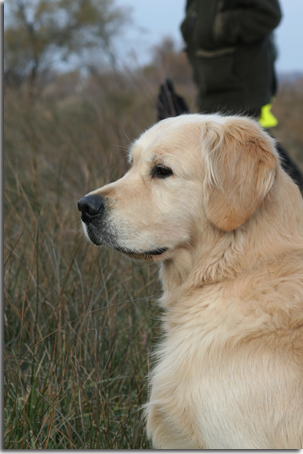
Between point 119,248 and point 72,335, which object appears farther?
point 72,335

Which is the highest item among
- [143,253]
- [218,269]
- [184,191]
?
[184,191]

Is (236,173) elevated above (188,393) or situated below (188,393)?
above

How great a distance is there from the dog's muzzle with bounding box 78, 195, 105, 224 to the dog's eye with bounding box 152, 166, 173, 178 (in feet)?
0.92

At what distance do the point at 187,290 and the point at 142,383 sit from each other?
1.98 feet

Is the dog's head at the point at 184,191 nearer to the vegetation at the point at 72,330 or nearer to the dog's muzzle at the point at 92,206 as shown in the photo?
the dog's muzzle at the point at 92,206

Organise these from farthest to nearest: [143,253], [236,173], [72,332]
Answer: [72,332] → [143,253] → [236,173]

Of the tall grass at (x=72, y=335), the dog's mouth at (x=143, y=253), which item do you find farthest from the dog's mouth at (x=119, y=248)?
the tall grass at (x=72, y=335)

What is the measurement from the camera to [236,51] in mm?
4262

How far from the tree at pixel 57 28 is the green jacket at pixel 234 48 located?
36.6 feet

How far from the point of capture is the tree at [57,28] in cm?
1589

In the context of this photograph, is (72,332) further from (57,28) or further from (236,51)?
(57,28)

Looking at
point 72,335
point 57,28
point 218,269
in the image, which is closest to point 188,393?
point 218,269

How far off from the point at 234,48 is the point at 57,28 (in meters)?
15.5

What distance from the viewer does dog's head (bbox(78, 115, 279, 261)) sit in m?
1.83
